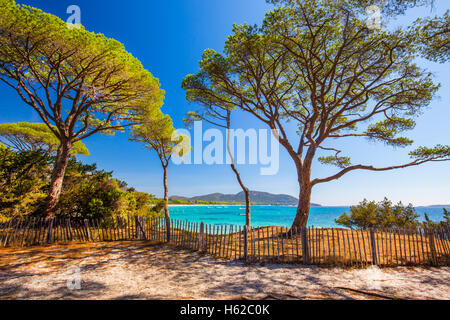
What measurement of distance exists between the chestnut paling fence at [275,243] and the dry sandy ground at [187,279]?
462 mm

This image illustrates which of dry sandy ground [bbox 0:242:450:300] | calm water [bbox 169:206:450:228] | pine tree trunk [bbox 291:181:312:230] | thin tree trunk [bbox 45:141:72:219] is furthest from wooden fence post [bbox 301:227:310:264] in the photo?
calm water [bbox 169:206:450:228]

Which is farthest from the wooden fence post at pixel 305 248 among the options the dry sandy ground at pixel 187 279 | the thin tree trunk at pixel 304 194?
the thin tree trunk at pixel 304 194

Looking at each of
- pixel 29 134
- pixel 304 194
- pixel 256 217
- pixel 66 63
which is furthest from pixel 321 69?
pixel 256 217

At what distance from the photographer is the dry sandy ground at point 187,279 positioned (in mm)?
3742

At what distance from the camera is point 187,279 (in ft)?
15.2

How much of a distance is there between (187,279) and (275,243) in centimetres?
462

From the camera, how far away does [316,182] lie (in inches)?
372

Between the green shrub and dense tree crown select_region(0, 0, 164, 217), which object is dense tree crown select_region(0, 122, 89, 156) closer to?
dense tree crown select_region(0, 0, 164, 217)

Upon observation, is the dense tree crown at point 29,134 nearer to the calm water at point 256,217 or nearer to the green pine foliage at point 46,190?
the green pine foliage at point 46,190

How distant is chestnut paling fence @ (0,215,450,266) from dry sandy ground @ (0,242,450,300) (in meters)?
0.46

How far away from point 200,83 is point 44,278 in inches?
399

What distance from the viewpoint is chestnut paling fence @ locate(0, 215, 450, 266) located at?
5.94 m

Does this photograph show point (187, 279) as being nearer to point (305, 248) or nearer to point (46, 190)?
point (305, 248)
